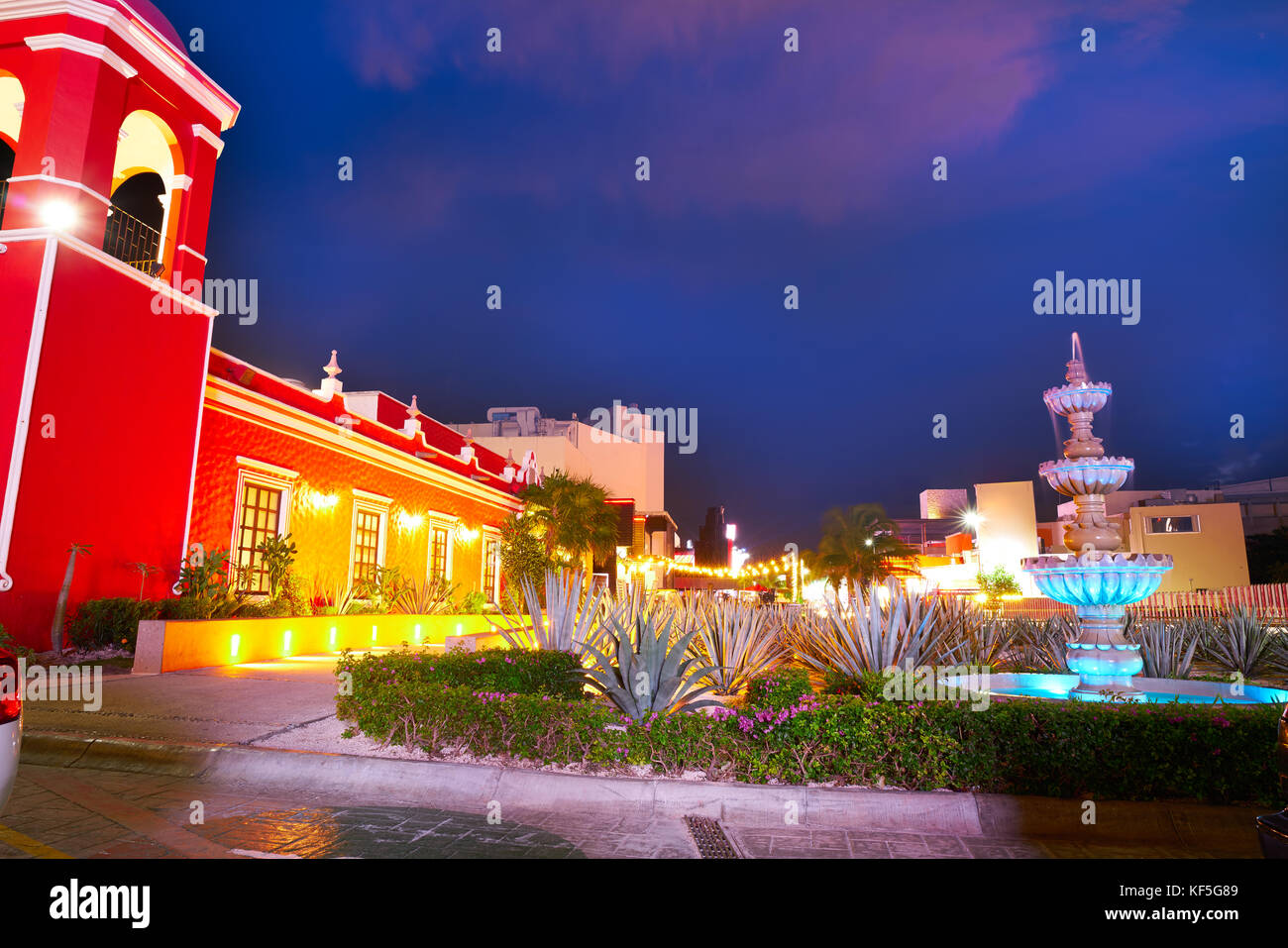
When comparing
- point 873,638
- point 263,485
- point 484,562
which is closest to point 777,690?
point 873,638

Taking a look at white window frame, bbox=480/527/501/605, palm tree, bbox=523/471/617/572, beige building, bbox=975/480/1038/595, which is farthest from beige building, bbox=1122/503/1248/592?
white window frame, bbox=480/527/501/605

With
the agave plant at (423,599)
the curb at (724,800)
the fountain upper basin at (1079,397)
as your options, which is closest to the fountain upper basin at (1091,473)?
the fountain upper basin at (1079,397)

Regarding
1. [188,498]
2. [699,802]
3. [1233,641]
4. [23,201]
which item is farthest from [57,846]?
[1233,641]

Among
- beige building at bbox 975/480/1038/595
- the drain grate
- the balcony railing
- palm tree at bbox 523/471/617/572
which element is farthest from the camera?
beige building at bbox 975/480/1038/595

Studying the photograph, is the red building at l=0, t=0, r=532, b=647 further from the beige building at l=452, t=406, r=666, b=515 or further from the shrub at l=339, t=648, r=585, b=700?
the beige building at l=452, t=406, r=666, b=515

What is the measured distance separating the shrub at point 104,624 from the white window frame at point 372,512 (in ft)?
17.9

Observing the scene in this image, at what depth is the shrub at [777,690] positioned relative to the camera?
477 cm

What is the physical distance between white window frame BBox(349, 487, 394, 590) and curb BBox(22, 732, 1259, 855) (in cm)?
1023

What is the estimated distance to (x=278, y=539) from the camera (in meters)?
12.5

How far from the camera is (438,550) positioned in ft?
61.8

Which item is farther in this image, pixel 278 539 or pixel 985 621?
pixel 278 539

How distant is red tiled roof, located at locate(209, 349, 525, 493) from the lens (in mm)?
12508
